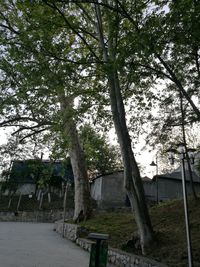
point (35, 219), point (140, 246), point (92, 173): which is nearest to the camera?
point (140, 246)

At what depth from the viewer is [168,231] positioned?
26.7 feet

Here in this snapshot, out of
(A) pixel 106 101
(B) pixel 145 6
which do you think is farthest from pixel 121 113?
(B) pixel 145 6

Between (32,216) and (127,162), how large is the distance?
72.7 feet

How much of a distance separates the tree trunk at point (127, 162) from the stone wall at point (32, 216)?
66.1ft

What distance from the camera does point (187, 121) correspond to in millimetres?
10336

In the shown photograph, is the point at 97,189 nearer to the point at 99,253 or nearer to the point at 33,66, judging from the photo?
the point at 33,66

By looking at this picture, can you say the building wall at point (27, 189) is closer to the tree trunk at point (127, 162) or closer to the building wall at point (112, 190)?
the building wall at point (112, 190)

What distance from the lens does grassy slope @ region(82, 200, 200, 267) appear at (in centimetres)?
607

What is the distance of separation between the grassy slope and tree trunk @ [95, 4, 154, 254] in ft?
1.72

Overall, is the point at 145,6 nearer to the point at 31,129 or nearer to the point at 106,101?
the point at 106,101

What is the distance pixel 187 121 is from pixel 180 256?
5.73 meters

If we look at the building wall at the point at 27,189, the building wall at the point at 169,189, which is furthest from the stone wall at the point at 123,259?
the building wall at the point at 27,189

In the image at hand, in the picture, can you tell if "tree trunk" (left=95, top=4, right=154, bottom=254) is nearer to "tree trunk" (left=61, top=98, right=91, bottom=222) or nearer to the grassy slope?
the grassy slope

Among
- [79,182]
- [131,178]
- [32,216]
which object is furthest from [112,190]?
[131,178]
